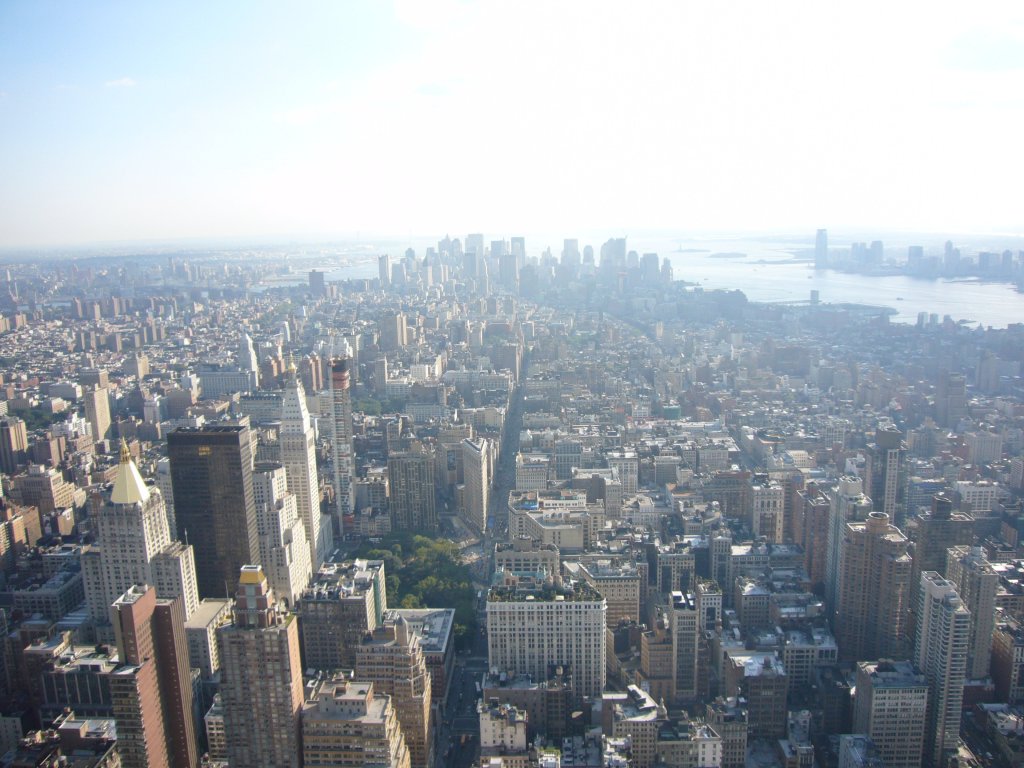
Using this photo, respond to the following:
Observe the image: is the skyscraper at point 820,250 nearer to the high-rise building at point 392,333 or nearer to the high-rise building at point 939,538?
the high-rise building at point 392,333

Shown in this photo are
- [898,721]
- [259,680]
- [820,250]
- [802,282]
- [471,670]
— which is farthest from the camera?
[820,250]

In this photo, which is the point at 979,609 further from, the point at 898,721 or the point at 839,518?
the point at 898,721

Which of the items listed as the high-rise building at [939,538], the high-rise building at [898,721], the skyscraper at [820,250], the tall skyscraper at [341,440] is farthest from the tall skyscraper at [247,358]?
the skyscraper at [820,250]

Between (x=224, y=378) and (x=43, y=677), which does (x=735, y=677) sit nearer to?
(x=43, y=677)

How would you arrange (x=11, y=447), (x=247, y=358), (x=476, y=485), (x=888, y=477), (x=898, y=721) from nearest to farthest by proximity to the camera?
(x=898, y=721) → (x=888, y=477) → (x=476, y=485) → (x=11, y=447) → (x=247, y=358)

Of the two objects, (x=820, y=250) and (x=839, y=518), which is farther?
(x=820, y=250)

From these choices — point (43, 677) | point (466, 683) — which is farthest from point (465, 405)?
point (43, 677)

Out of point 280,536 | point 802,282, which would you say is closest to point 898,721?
point 280,536

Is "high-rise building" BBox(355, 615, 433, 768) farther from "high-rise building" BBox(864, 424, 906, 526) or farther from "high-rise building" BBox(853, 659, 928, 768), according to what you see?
"high-rise building" BBox(864, 424, 906, 526)
